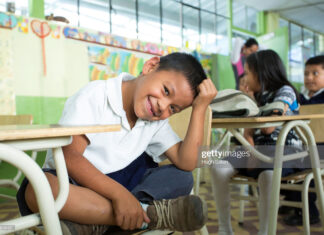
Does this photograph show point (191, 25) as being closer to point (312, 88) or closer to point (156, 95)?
point (312, 88)

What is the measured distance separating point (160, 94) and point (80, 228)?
429 millimetres

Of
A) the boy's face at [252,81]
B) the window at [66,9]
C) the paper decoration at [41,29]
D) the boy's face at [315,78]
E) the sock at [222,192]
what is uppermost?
the window at [66,9]

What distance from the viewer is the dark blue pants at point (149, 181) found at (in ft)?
2.46

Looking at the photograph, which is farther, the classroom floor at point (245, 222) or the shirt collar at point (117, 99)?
the classroom floor at point (245, 222)

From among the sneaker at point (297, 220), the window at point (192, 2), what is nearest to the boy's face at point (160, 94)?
the sneaker at point (297, 220)

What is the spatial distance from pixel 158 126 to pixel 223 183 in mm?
682

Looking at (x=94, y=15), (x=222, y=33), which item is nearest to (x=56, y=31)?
(x=94, y=15)

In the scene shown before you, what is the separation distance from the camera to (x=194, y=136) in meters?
0.96

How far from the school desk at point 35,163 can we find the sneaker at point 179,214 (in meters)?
0.23

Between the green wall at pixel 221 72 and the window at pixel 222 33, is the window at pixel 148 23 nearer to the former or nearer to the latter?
the green wall at pixel 221 72

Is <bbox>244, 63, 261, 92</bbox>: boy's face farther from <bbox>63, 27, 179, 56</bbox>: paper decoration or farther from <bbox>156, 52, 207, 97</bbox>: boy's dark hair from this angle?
<bbox>63, 27, 179, 56</bbox>: paper decoration

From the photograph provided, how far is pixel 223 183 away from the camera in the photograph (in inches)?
59.2

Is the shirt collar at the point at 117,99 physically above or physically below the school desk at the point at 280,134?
above

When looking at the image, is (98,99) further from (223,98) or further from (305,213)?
(305,213)
